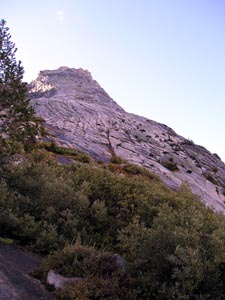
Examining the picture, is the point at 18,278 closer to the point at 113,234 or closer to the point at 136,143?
the point at 113,234

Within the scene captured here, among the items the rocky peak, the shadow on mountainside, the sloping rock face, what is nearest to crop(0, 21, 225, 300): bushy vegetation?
the shadow on mountainside

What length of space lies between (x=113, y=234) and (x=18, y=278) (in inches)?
239

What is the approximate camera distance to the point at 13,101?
56.7 feet

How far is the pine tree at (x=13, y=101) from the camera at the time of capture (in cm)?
1725

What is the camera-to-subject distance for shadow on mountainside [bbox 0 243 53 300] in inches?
356

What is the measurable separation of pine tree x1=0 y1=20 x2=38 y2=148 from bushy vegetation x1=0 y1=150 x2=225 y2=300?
4.66 ft

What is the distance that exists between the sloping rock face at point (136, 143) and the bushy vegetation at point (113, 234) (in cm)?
2033

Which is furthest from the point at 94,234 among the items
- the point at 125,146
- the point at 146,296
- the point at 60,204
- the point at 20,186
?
the point at 125,146

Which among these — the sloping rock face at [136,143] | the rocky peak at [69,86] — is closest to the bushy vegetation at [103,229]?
the sloping rock face at [136,143]

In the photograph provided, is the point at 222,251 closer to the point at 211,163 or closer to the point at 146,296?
the point at 146,296

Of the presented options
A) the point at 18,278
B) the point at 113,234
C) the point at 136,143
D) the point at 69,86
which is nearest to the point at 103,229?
the point at 113,234

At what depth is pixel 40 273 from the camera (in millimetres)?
10734

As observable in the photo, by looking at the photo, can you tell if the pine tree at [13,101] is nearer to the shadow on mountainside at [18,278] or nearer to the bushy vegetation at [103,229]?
the bushy vegetation at [103,229]

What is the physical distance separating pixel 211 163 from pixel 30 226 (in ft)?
177
